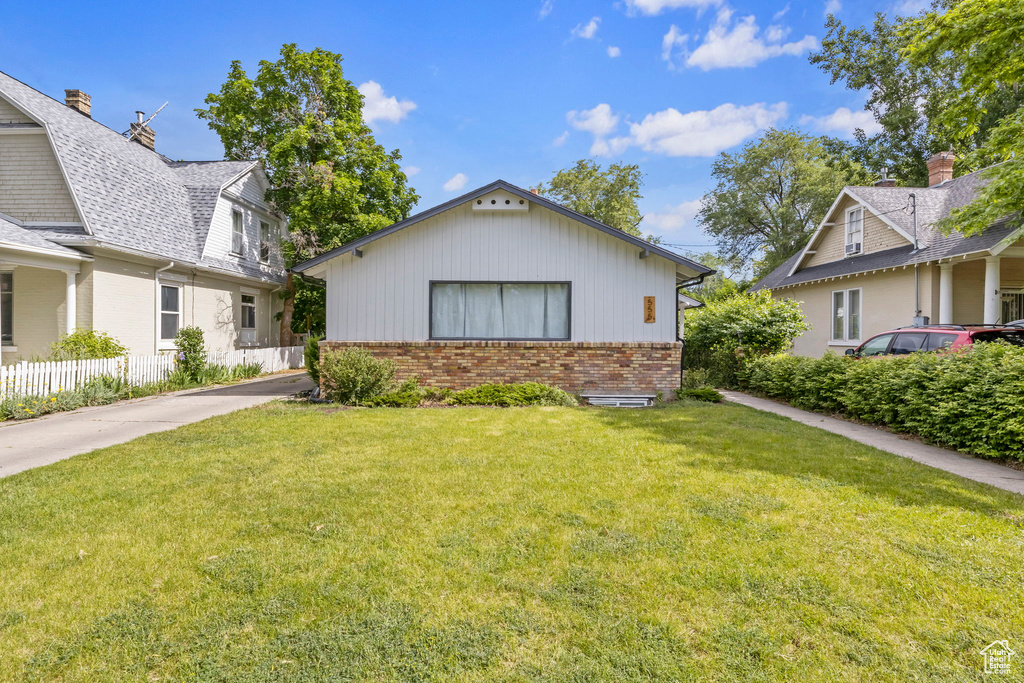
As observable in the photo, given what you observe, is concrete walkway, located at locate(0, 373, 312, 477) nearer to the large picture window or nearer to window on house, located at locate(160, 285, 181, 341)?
window on house, located at locate(160, 285, 181, 341)

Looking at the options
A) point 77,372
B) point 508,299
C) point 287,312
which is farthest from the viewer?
point 287,312

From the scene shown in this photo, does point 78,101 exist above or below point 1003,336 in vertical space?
above

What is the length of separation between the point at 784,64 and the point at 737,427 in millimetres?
21794

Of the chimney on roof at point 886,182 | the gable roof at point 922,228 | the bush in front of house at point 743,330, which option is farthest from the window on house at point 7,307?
the chimney on roof at point 886,182

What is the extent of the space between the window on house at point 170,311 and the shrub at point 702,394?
14.2 m

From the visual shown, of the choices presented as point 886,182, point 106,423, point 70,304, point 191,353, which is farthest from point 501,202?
point 886,182

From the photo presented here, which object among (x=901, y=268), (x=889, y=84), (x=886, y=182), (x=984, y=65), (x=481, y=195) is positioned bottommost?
(x=901, y=268)

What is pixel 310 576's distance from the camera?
3.15m

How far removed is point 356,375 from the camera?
10125 millimetres

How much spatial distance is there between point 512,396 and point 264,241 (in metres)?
14.9

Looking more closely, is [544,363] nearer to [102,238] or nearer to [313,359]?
[313,359]

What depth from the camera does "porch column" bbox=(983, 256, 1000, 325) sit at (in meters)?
12.3

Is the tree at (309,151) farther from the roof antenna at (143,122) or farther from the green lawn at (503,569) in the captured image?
the green lawn at (503,569)

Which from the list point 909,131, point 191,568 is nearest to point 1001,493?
point 191,568
